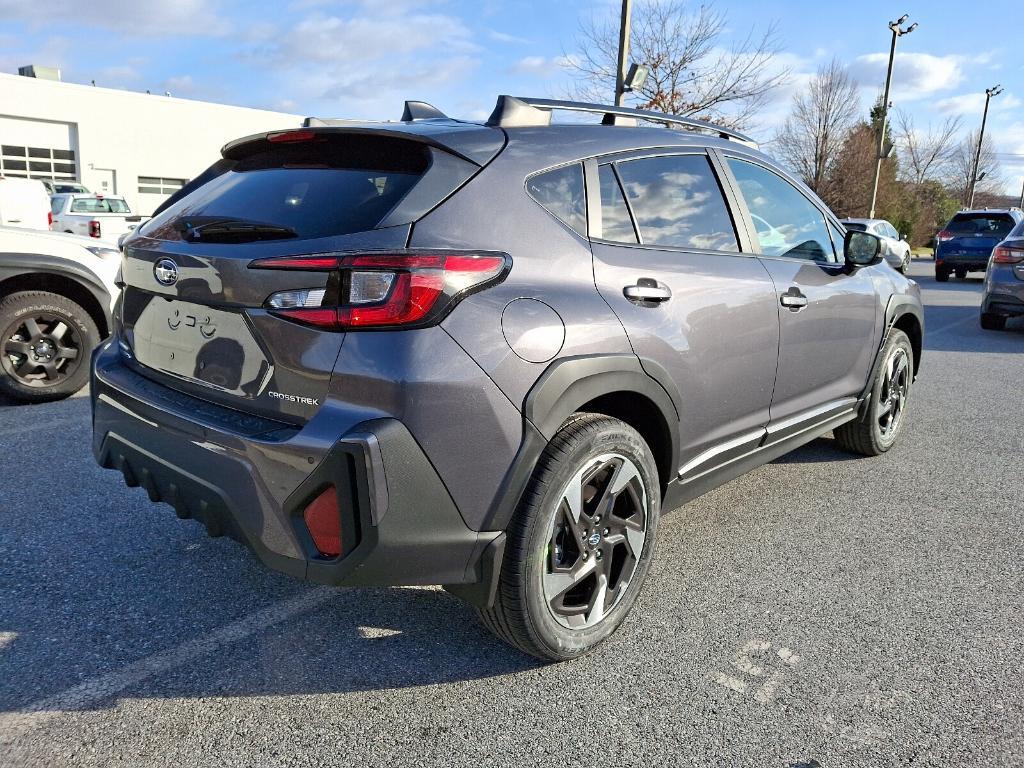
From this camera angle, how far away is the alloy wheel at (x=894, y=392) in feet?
16.0

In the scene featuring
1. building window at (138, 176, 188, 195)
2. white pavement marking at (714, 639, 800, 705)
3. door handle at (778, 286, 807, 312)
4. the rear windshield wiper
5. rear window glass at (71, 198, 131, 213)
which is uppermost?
building window at (138, 176, 188, 195)

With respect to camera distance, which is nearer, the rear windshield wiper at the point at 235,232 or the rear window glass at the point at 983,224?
the rear windshield wiper at the point at 235,232

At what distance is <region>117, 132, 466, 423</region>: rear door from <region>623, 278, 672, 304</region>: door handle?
28.3 inches

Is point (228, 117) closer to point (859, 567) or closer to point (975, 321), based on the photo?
point (975, 321)

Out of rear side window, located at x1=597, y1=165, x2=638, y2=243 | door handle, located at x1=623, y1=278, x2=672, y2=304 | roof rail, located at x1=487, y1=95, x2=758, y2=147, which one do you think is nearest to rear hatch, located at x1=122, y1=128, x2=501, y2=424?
roof rail, located at x1=487, y1=95, x2=758, y2=147

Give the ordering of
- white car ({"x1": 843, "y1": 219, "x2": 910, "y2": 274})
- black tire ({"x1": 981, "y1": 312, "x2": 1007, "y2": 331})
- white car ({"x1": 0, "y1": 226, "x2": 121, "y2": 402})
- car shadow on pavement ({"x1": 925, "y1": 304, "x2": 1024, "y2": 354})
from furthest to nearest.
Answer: black tire ({"x1": 981, "y1": 312, "x2": 1007, "y2": 331}) → car shadow on pavement ({"x1": 925, "y1": 304, "x2": 1024, "y2": 354}) → white car ({"x1": 0, "y1": 226, "x2": 121, "y2": 402}) → white car ({"x1": 843, "y1": 219, "x2": 910, "y2": 274})

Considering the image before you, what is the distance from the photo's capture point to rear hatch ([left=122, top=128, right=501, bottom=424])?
7.32 ft

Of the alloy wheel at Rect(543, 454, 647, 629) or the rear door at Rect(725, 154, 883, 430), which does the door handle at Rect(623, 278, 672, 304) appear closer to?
the alloy wheel at Rect(543, 454, 647, 629)

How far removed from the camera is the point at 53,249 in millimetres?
5707

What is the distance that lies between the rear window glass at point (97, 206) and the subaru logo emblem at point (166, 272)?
2179cm

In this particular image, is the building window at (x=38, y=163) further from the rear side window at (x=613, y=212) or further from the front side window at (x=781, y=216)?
the rear side window at (x=613, y=212)

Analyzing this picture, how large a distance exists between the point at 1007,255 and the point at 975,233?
35.1ft

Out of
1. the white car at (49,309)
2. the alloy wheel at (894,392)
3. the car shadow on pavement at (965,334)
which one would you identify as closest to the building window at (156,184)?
the car shadow on pavement at (965,334)

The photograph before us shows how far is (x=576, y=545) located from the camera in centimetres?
260
